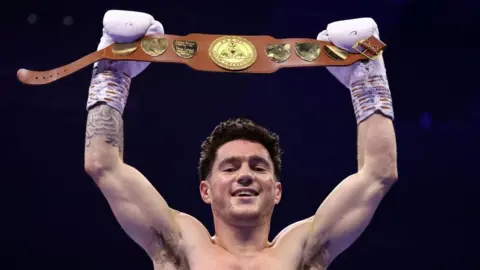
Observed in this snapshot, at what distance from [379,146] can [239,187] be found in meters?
0.39

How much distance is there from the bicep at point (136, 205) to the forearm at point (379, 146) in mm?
572

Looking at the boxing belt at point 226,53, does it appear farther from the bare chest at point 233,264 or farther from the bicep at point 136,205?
the bare chest at point 233,264

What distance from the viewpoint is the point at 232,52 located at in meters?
2.10

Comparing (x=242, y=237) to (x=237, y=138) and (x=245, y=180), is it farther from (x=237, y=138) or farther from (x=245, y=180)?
(x=237, y=138)

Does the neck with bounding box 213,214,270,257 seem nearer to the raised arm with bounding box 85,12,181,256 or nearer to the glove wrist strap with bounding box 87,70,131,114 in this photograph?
the raised arm with bounding box 85,12,181,256

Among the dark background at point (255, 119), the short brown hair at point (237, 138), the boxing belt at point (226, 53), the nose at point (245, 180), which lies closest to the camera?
the boxing belt at point (226, 53)

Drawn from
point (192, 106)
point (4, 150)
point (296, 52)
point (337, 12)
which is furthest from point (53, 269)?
point (296, 52)

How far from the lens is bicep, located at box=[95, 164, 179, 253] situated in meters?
2.11

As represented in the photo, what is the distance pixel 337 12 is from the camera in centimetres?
339

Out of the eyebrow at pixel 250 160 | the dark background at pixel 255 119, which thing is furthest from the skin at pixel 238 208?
the dark background at pixel 255 119

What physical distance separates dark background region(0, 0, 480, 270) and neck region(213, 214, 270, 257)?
1.26m

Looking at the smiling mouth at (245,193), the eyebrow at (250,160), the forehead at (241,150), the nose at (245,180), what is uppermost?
the forehead at (241,150)

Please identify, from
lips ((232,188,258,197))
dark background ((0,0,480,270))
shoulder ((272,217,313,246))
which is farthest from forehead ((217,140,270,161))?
dark background ((0,0,480,270))

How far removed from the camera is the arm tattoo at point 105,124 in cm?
209
